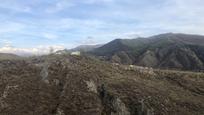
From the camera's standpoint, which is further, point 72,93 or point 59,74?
point 59,74

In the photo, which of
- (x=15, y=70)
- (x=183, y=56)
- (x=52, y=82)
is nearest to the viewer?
(x=52, y=82)

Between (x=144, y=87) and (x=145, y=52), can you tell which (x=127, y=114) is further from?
(x=145, y=52)

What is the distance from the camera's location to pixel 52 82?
4516 centimetres

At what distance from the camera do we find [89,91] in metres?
42.9

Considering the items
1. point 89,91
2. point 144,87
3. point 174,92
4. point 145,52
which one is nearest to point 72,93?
point 89,91

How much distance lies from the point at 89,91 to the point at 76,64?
9.73 meters

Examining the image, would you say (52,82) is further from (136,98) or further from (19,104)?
(136,98)

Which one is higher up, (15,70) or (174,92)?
(15,70)

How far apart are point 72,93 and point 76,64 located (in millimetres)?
10186

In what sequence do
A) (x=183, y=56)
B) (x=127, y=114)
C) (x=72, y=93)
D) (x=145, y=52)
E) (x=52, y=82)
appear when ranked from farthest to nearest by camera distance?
1. (x=145, y=52)
2. (x=183, y=56)
3. (x=52, y=82)
4. (x=72, y=93)
5. (x=127, y=114)

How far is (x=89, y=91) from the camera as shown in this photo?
Answer: 1688 inches

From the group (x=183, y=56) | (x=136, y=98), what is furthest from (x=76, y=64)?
(x=183, y=56)

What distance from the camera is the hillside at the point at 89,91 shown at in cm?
3965

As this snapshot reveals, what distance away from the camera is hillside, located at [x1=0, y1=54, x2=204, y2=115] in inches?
1561
